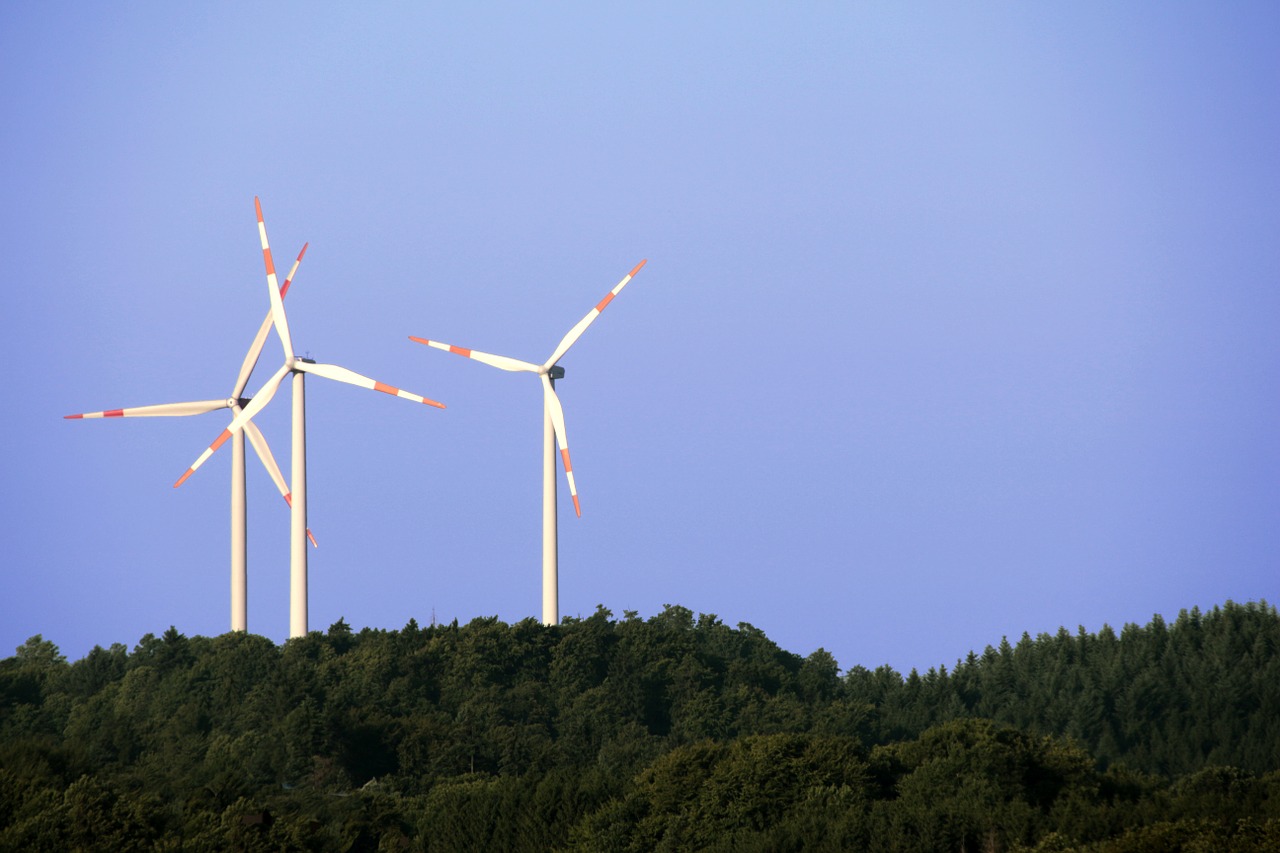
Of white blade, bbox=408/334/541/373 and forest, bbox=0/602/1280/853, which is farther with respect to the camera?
white blade, bbox=408/334/541/373

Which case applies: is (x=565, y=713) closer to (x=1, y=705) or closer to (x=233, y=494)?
(x=233, y=494)

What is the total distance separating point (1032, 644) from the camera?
141500mm

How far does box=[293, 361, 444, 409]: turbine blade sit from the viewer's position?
10556 centimetres

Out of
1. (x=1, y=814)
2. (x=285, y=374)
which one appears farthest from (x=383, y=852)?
(x=285, y=374)

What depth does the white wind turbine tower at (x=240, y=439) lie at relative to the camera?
115 meters

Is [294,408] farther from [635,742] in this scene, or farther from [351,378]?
[635,742]

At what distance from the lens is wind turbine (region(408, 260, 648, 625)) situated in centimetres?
10762

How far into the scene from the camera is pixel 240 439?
119 metres

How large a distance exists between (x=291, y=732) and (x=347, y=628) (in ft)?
128

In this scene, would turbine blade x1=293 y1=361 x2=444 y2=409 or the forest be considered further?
turbine blade x1=293 y1=361 x2=444 y2=409

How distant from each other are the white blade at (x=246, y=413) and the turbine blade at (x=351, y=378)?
51.7 inches

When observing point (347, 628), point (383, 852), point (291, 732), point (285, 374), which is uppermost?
point (285, 374)

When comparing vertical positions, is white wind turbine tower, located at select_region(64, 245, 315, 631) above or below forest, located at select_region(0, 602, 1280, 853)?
above

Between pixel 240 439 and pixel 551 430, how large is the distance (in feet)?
60.7
